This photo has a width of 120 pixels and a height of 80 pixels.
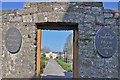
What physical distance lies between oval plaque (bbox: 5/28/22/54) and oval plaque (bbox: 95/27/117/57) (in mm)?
2309

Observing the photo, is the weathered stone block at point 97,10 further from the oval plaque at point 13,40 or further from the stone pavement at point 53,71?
the stone pavement at point 53,71

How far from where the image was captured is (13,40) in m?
3.32

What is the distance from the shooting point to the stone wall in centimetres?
306

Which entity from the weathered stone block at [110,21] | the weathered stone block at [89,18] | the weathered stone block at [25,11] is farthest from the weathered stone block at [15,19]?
the weathered stone block at [110,21]

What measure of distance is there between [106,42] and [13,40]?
2769 millimetres

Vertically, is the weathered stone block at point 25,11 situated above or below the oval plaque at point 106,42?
above

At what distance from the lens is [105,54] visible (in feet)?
10.0

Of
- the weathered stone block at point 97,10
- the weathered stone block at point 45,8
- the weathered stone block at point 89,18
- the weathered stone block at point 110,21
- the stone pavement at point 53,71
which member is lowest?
the stone pavement at point 53,71

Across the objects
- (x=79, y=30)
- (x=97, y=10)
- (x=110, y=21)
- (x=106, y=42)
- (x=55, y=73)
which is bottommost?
(x=55, y=73)

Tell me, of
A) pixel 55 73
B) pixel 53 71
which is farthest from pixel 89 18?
pixel 53 71

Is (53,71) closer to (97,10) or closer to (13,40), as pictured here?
(13,40)

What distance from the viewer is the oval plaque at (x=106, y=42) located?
3.06 meters

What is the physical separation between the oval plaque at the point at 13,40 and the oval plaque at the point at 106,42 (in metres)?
2.31

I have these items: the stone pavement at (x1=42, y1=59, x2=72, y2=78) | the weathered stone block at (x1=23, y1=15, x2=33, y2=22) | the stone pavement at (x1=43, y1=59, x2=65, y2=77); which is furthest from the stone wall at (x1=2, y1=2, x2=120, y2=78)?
the stone pavement at (x1=43, y1=59, x2=65, y2=77)
